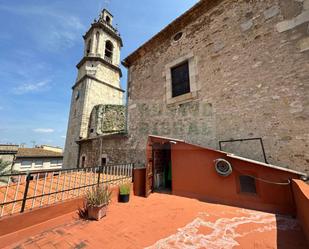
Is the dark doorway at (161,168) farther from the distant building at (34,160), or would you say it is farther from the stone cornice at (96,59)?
the distant building at (34,160)

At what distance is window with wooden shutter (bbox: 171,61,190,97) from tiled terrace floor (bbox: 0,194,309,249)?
5.34m

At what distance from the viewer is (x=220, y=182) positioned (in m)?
4.67

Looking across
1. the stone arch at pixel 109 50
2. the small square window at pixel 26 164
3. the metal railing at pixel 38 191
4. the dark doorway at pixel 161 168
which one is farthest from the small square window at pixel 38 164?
the dark doorway at pixel 161 168

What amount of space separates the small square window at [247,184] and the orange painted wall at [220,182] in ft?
Result: 0.41

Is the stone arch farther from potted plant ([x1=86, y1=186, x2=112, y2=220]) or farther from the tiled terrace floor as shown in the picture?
the tiled terrace floor

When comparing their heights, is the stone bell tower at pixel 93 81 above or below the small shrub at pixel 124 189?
above

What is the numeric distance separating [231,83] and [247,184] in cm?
378

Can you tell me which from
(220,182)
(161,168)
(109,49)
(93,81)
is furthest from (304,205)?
(109,49)

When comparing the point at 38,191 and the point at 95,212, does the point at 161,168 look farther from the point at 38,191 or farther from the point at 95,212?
the point at 38,191

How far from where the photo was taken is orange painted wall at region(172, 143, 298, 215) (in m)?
3.88

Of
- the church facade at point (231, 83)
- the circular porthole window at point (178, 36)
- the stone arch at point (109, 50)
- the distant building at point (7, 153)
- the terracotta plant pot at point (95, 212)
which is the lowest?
the terracotta plant pot at point (95, 212)

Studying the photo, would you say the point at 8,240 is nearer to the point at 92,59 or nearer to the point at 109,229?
the point at 109,229

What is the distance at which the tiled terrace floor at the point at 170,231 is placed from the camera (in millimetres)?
2652

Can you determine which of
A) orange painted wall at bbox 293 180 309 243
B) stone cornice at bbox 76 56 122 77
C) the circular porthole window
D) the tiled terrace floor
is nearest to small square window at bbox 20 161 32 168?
stone cornice at bbox 76 56 122 77
